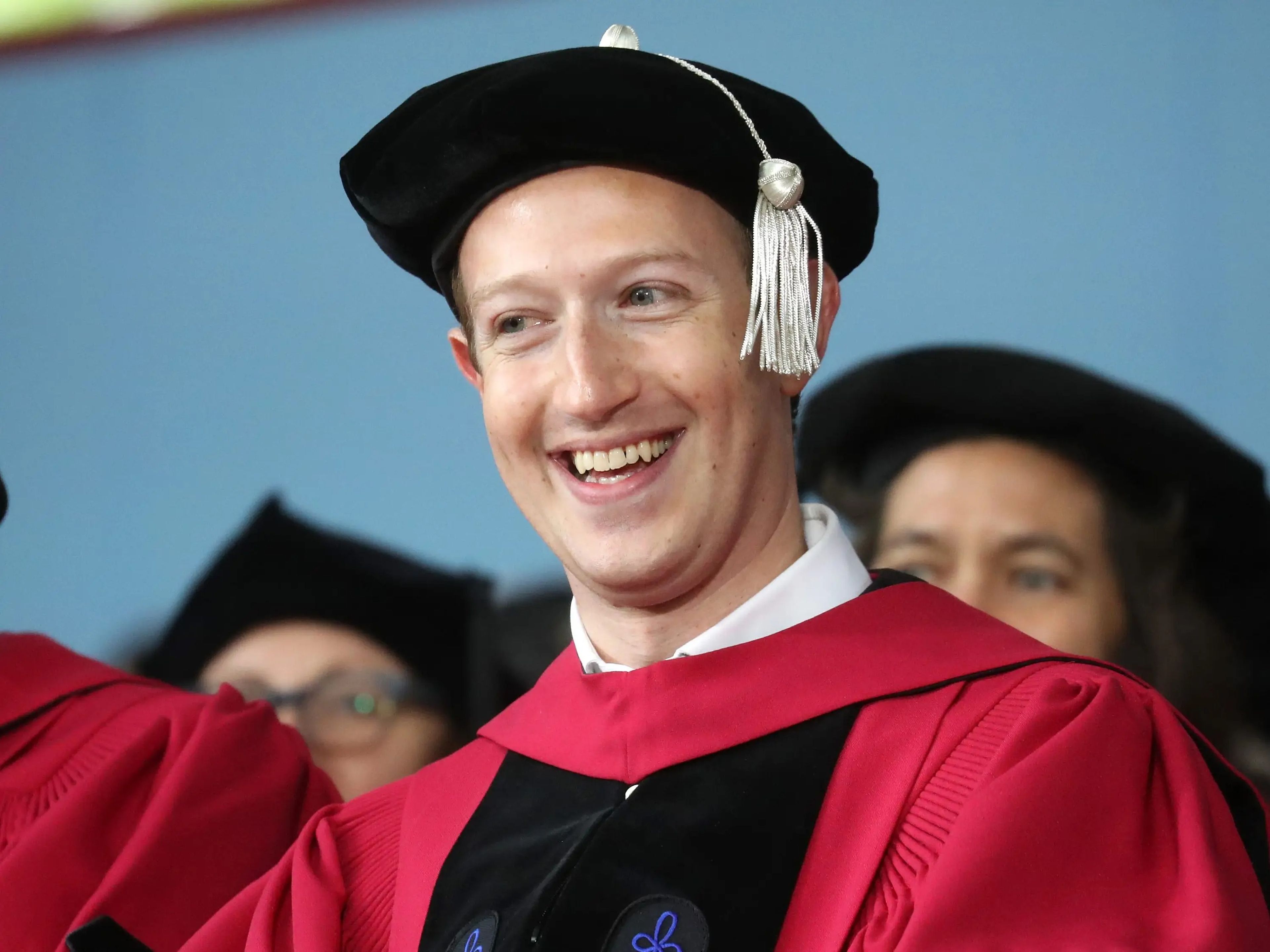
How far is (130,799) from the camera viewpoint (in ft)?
8.48

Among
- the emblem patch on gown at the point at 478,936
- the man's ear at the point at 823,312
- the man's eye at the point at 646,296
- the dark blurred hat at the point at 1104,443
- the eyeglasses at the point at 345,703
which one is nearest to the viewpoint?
the emblem patch on gown at the point at 478,936

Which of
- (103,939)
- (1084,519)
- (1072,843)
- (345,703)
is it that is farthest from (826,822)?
(345,703)

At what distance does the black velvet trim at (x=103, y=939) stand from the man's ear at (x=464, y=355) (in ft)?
2.80

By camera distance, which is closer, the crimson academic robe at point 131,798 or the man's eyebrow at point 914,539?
the crimson academic robe at point 131,798

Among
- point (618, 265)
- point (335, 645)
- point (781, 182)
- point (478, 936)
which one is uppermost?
point (781, 182)

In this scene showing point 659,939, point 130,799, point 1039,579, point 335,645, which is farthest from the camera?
point 335,645

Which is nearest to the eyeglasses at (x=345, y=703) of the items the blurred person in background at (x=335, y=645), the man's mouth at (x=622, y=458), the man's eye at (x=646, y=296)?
the blurred person in background at (x=335, y=645)

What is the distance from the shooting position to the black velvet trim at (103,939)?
7.49 feet

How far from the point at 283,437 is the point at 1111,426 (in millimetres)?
2622

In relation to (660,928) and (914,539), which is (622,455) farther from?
(914,539)

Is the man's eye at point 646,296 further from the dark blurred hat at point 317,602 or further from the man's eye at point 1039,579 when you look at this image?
the dark blurred hat at point 317,602

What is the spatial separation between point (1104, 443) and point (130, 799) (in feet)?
6.98

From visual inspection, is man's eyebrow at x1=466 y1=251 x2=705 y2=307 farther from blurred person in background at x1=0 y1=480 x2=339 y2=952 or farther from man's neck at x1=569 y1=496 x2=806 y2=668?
blurred person in background at x1=0 y1=480 x2=339 y2=952

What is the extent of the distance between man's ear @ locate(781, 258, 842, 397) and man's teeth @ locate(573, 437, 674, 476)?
197mm
